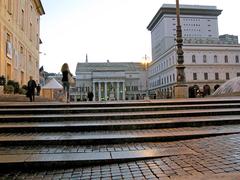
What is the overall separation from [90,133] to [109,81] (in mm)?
95979

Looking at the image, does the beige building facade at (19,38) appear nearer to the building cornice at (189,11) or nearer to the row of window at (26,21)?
the row of window at (26,21)

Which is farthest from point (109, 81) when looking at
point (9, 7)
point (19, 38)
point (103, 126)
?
point (103, 126)

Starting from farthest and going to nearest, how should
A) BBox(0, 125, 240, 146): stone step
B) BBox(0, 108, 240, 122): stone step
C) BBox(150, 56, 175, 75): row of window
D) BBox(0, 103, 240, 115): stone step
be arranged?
BBox(150, 56, 175, 75): row of window → BBox(0, 103, 240, 115): stone step → BBox(0, 108, 240, 122): stone step → BBox(0, 125, 240, 146): stone step

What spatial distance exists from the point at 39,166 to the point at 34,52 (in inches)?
1464

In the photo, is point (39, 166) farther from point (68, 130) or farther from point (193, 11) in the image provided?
point (193, 11)

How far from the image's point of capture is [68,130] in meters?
7.36

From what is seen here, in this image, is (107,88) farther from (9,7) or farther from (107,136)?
(107,136)

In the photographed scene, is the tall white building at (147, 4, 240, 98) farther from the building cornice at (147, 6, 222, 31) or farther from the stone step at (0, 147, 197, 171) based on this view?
the stone step at (0, 147, 197, 171)

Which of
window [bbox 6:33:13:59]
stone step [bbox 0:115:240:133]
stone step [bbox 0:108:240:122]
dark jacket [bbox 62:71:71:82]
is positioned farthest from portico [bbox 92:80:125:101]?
stone step [bbox 0:115:240:133]

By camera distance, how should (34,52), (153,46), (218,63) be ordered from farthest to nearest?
(153,46) < (218,63) < (34,52)

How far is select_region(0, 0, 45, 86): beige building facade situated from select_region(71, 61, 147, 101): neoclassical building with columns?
59903 millimetres

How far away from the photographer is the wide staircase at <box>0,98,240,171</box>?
5195 mm

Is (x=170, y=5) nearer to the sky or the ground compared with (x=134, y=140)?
nearer to the sky

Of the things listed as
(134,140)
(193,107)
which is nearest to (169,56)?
(193,107)
